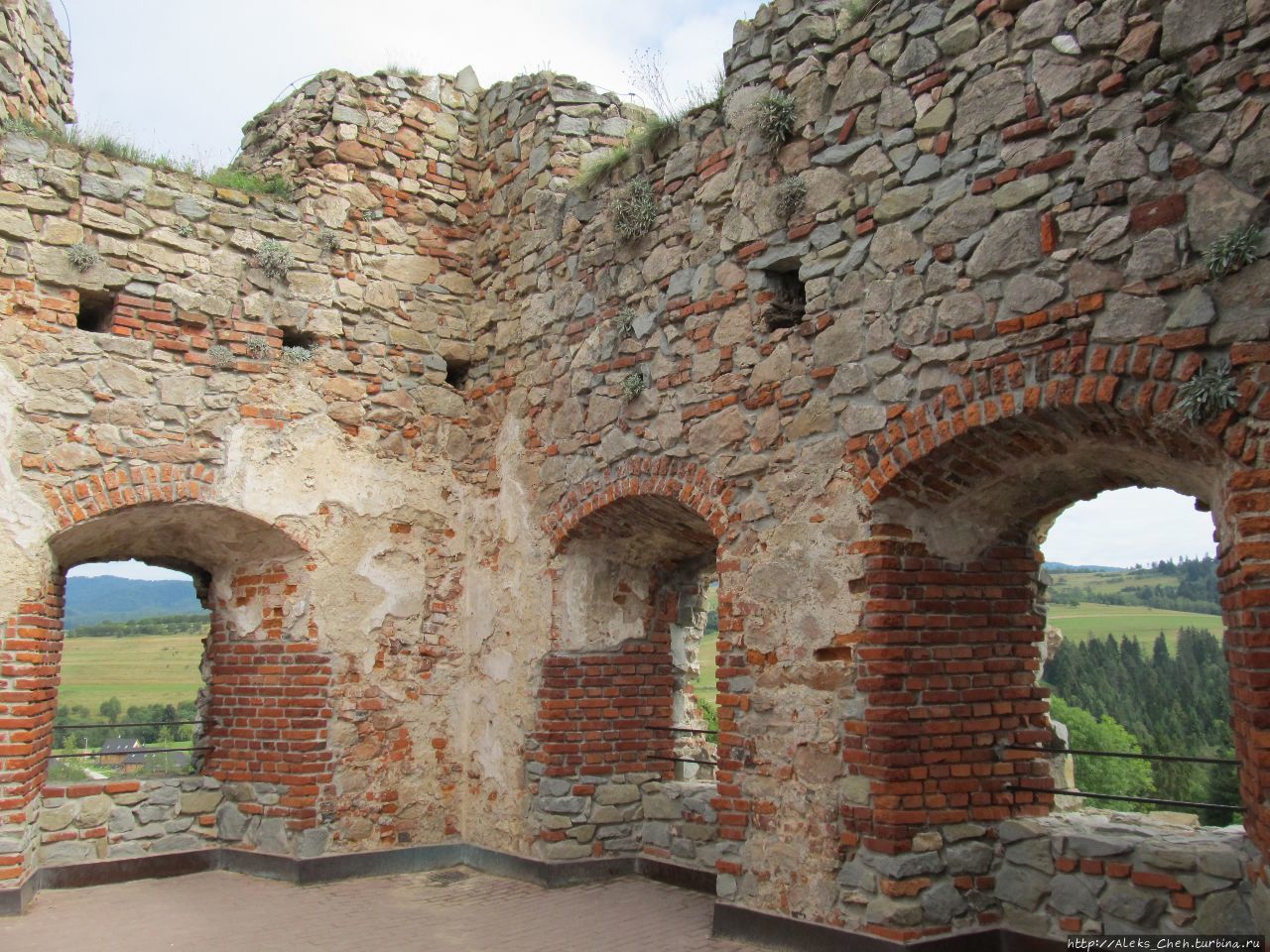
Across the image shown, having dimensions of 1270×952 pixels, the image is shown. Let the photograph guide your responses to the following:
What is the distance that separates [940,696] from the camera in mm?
4820

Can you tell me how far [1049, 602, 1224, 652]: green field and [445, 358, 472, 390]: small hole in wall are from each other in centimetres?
812

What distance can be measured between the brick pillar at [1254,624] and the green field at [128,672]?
6.78m

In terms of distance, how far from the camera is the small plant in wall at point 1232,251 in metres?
3.63

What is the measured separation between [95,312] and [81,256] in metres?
0.47

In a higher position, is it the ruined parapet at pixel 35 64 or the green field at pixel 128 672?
the ruined parapet at pixel 35 64

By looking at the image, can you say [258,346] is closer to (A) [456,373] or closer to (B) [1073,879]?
(A) [456,373]

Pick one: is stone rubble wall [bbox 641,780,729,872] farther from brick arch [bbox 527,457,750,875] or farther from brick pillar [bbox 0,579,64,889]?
brick pillar [bbox 0,579,64,889]

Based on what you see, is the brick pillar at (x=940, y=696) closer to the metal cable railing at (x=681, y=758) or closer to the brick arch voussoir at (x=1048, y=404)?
the brick arch voussoir at (x=1048, y=404)

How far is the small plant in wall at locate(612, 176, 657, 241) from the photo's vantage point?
640cm

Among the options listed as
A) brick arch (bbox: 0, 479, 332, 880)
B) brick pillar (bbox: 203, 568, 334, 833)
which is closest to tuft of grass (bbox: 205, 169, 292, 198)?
brick arch (bbox: 0, 479, 332, 880)

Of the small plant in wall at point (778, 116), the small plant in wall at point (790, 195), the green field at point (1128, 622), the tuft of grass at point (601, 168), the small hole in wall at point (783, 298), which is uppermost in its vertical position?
the tuft of grass at point (601, 168)

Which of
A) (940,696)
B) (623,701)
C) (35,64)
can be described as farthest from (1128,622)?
(35,64)

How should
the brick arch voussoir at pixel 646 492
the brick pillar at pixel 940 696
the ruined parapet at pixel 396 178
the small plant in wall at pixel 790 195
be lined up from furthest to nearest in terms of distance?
the ruined parapet at pixel 396 178
the brick arch voussoir at pixel 646 492
the small plant in wall at pixel 790 195
the brick pillar at pixel 940 696

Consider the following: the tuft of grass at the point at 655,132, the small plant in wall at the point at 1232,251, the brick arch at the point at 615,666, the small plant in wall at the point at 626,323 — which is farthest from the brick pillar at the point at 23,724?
the small plant in wall at the point at 1232,251
